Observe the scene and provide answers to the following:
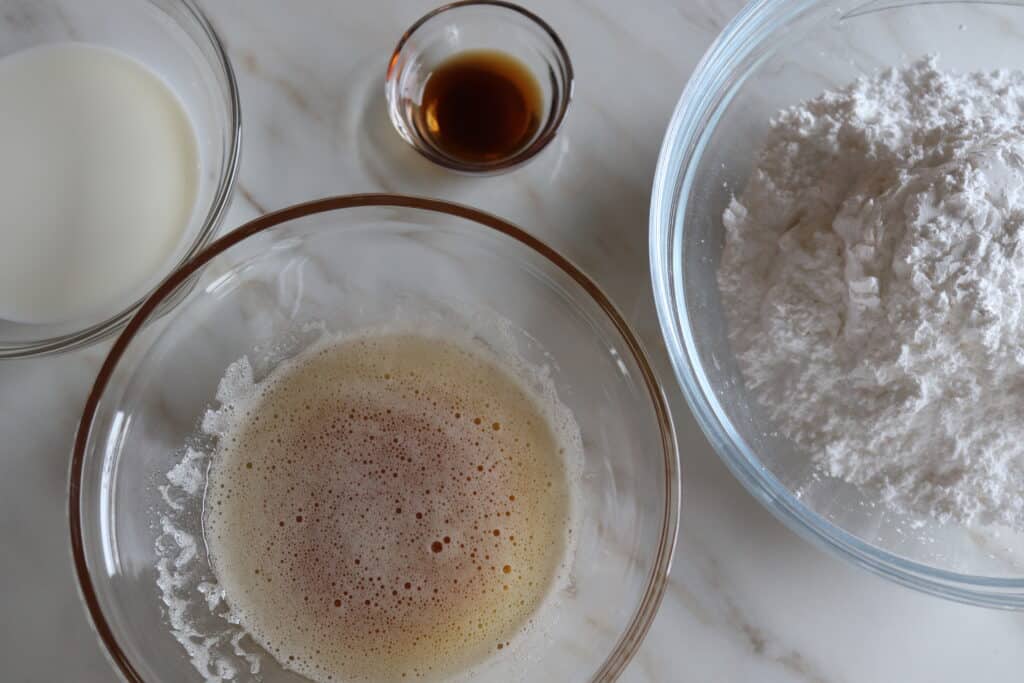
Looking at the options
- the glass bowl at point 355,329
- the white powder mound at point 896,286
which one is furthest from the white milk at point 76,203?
the white powder mound at point 896,286

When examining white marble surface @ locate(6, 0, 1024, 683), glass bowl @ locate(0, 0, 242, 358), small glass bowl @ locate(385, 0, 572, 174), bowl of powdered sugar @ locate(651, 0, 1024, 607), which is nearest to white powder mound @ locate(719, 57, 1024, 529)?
bowl of powdered sugar @ locate(651, 0, 1024, 607)

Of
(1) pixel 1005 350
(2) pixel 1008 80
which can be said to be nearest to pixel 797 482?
(1) pixel 1005 350

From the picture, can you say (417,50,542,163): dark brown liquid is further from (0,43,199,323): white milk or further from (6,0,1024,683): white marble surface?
(0,43,199,323): white milk

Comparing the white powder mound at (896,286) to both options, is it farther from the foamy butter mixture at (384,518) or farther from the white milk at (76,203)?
the white milk at (76,203)

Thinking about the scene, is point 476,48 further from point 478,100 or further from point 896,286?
point 896,286

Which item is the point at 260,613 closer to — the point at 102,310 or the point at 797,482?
the point at 102,310

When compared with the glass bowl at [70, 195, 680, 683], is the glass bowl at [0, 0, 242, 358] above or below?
above

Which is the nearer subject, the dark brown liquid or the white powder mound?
the white powder mound
